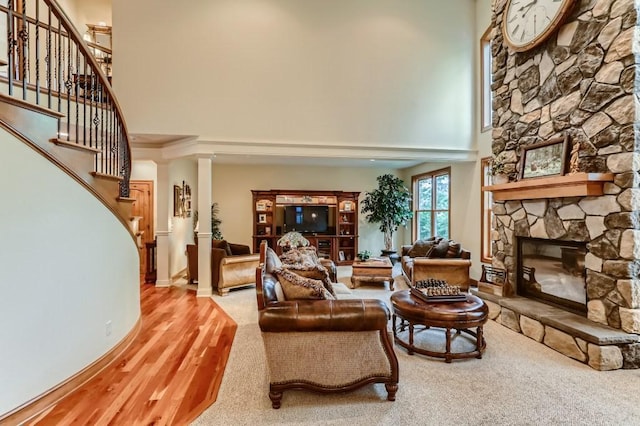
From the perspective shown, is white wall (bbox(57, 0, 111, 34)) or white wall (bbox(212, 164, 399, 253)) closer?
white wall (bbox(57, 0, 111, 34))

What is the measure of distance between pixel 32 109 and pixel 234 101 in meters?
3.53

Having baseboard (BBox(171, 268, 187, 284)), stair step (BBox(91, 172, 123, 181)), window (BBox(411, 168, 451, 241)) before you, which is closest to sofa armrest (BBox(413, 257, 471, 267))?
window (BBox(411, 168, 451, 241))

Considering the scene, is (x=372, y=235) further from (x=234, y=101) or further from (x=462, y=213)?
(x=234, y=101)

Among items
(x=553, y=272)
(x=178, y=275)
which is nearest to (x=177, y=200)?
(x=178, y=275)

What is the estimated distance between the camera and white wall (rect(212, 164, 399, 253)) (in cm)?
896

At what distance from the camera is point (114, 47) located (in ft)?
17.6

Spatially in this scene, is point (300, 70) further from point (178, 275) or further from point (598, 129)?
point (178, 275)

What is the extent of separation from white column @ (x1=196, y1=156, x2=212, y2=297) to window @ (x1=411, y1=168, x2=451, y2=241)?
5.06 m

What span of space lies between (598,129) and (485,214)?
3128 millimetres

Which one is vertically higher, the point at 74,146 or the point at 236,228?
the point at 74,146

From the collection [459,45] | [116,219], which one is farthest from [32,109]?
[459,45]

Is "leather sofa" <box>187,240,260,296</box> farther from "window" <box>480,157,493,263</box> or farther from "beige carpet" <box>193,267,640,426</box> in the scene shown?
"window" <box>480,157,493,263</box>

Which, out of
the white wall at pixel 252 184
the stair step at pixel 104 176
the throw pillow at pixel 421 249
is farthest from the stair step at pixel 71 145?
the white wall at pixel 252 184

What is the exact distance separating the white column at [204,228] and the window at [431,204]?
5064 millimetres
